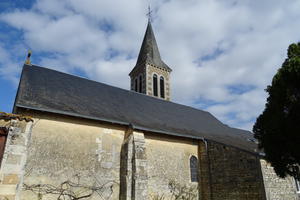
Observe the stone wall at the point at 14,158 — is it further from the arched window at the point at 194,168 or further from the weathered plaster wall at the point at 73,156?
the arched window at the point at 194,168

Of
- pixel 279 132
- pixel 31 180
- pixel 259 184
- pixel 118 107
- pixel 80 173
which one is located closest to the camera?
pixel 279 132

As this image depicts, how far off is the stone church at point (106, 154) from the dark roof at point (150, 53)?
9.21 m

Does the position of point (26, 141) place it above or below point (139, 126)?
below

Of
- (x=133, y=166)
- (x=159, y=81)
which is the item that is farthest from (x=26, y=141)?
(x=159, y=81)

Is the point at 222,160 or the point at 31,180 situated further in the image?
the point at 222,160

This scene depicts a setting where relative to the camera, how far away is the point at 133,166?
9156mm

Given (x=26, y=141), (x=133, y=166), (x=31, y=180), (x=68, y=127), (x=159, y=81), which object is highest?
(x=159, y=81)

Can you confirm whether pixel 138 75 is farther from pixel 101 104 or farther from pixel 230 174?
pixel 230 174

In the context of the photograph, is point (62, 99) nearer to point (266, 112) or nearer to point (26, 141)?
point (26, 141)

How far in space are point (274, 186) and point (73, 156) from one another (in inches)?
325

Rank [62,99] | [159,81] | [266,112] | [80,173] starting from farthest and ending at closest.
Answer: [159,81]
[62,99]
[80,173]
[266,112]

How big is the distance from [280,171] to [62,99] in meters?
8.44

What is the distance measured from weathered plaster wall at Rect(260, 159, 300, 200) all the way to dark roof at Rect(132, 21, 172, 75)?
1404 cm

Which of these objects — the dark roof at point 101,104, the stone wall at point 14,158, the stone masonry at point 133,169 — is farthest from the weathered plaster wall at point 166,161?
the stone wall at point 14,158
